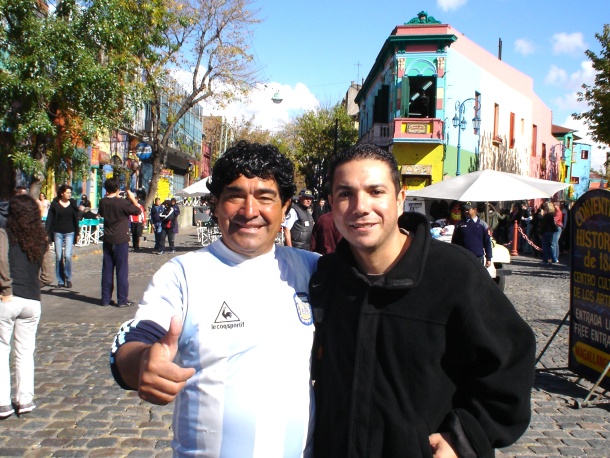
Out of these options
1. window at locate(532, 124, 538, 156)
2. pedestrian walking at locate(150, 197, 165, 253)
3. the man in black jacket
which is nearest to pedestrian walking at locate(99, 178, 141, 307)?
the man in black jacket

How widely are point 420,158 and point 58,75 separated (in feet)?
56.5

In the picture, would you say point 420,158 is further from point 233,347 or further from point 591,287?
point 233,347

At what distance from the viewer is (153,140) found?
26031mm

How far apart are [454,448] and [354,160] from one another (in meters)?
0.93

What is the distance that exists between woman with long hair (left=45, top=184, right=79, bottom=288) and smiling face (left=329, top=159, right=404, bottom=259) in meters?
9.90

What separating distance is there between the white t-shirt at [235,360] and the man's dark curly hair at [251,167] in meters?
0.32

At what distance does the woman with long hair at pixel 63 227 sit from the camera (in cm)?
1102

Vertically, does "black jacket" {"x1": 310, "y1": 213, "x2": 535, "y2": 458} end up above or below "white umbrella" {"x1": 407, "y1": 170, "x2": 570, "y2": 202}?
below

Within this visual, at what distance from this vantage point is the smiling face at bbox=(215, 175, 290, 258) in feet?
6.80

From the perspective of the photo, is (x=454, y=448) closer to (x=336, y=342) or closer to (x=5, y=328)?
(x=336, y=342)

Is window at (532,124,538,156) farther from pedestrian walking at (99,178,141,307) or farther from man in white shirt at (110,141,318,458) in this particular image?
man in white shirt at (110,141,318,458)

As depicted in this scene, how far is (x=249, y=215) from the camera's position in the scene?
208 centimetres

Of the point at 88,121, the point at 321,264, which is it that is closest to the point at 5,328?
the point at 321,264

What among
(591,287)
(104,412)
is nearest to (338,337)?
(104,412)
